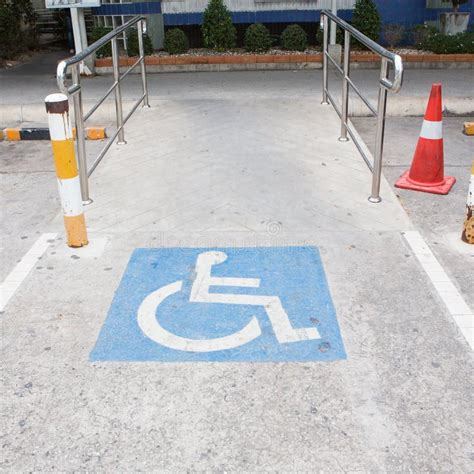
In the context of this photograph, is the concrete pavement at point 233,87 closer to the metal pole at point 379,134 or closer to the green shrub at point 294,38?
the green shrub at point 294,38

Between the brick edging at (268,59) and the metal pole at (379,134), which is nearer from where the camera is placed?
the metal pole at (379,134)

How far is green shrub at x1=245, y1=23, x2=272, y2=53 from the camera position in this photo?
34.7ft

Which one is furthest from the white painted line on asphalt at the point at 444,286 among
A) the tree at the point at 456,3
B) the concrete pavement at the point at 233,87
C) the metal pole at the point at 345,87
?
the tree at the point at 456,3

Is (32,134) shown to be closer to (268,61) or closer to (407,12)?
(268,61)

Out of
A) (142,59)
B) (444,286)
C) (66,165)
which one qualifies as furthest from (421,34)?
(66,165)

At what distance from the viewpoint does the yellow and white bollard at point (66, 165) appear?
3.94 metres

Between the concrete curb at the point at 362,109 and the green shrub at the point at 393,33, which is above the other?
the green shrub at the point at 393,33

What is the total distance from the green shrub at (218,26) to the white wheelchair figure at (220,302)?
7.62m

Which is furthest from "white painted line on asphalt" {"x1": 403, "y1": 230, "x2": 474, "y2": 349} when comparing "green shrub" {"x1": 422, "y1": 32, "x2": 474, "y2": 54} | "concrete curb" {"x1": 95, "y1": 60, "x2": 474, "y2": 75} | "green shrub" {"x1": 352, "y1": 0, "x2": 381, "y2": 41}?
"green shrub" {"x1": 352, "y1": 0, "x2": 381, "y2": 41}

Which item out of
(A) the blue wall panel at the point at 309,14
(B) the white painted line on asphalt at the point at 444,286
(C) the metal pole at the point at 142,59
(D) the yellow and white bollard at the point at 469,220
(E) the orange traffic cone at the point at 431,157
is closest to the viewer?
(B) the white painted line on asphalt at the point at 444,286

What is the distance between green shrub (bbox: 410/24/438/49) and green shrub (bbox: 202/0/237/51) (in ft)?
10.3

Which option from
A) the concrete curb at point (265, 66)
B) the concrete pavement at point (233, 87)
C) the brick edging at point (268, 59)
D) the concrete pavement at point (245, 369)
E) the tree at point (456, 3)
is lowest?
the concrete pavement at point (245, 369)

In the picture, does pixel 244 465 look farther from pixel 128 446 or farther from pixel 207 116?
pixel 207 116

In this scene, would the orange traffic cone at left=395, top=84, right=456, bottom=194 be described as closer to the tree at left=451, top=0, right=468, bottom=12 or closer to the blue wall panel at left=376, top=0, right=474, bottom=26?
the tree at left=451, top=0, right=468, bottom=12
